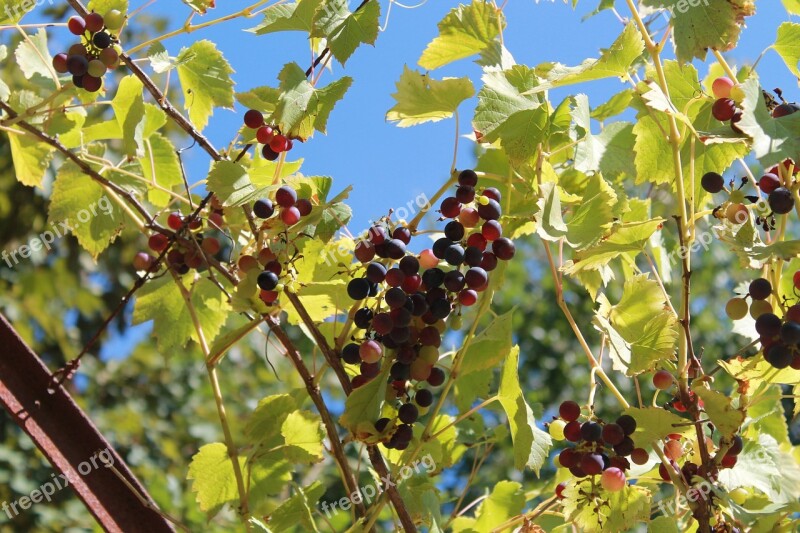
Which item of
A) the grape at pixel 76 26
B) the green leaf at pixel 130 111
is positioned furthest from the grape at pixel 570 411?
the grape at pixel 76 26

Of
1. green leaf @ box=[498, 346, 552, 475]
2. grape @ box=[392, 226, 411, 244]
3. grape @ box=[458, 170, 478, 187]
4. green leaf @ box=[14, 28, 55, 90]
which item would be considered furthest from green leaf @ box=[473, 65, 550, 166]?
green leaf @ box=[14, 28, 55, 90]

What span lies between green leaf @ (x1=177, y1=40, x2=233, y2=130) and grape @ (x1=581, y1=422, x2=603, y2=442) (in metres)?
0.71

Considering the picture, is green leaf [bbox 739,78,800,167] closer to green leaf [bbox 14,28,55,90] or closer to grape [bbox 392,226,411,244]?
grape [bbox 392,226,411,244]

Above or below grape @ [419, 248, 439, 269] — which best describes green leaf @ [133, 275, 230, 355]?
above

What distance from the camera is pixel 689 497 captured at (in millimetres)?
933

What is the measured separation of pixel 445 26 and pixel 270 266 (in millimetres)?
403

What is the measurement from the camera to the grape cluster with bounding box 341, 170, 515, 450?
990mm

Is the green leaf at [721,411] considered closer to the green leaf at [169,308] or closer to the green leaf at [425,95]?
the green leaf at [425,95]

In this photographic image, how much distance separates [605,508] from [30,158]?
3.52 ft

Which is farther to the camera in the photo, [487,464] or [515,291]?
[515,291]

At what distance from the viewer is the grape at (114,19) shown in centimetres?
118

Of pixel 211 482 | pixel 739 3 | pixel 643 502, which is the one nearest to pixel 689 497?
pixel 643 502

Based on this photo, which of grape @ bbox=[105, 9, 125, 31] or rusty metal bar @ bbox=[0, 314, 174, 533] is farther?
grape @ bbox=[105, 9, 125, 31]

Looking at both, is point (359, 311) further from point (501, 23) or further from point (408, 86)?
point (501, 23)
